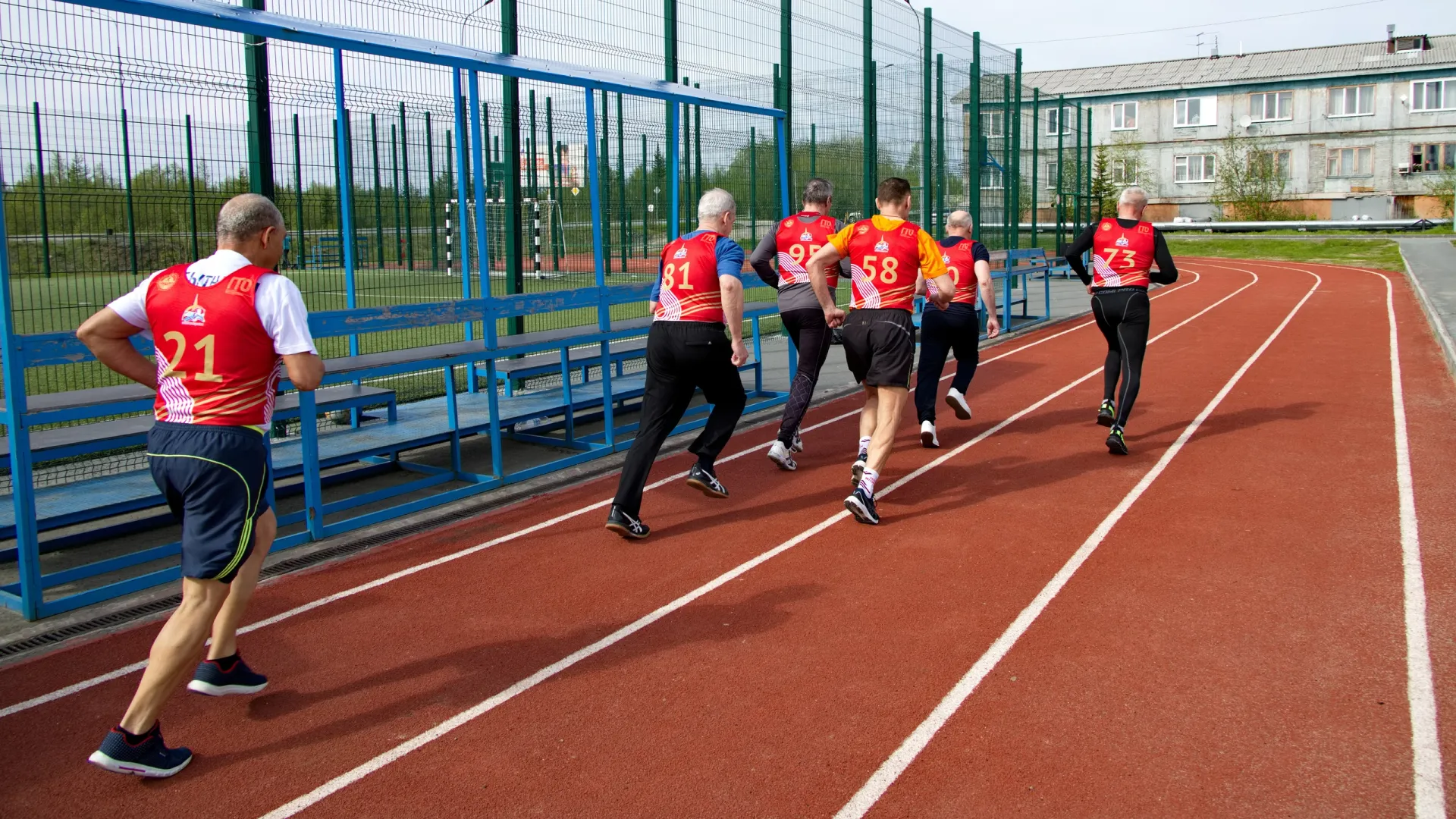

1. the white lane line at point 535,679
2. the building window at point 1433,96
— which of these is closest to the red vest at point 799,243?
the white lane line at point 535,679

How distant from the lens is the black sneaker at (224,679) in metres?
4.25

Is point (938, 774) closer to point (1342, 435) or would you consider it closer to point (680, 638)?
point (680, 638)

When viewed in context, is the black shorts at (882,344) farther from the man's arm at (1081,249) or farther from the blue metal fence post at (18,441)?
the blue metal fence post at (18,441)

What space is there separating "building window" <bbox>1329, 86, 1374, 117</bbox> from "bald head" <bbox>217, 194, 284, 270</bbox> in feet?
206

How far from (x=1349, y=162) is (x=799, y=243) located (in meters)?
57.5

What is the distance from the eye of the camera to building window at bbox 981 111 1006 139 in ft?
69.7

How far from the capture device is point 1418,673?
4383mm

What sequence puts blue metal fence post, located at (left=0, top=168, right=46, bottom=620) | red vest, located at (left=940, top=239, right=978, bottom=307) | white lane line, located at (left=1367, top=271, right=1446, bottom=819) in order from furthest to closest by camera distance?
1. red vest, located at (left=940, top=239, right=978, bottom=307)
2. blue metal fence post, located at (left=0, top=168, right=46, bottom=620)
3. white lane line, located at (left=1367, top=271, right=1446, bottom=819)

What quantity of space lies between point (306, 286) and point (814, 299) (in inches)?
194

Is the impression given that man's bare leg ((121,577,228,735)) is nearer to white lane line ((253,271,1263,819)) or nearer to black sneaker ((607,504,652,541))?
white lane line ((253,271,1263,819))

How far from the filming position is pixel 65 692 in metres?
4.42

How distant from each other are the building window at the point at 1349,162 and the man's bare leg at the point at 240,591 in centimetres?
6225

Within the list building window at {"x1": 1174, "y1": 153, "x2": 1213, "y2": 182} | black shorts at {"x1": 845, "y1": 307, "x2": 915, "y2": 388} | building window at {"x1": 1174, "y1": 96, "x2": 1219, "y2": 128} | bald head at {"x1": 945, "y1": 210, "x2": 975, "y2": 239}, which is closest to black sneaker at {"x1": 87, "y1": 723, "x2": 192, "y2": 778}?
black shorts at {"x1": 845, "y1": 307, "x2": 915, "y2": 388}

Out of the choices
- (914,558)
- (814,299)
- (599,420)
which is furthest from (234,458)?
(599,420)
